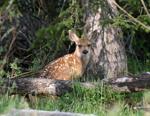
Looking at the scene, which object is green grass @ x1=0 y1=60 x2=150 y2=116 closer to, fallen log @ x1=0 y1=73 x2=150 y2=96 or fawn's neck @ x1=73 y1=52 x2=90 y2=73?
fallen log @ x1=0 y1=73 x2=150 y2=96

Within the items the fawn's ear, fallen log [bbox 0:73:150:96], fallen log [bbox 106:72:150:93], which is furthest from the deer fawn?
fallen log [bbox 106:72:150:93]

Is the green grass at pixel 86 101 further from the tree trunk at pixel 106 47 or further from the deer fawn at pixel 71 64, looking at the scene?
the tree trunk at pixel 106 47

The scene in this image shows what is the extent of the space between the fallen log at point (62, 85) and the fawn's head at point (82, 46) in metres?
2.39

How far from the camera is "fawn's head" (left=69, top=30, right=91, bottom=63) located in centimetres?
1174

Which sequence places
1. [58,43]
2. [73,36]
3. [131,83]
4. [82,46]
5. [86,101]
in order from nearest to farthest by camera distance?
[86,101] < [131,83] < [58,43] < [73,36] < [82,46]

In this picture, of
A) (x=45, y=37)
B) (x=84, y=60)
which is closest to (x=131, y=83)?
(x=84, y=60)

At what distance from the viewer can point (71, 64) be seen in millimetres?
11547

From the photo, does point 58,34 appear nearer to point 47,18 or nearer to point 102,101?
point 47,18

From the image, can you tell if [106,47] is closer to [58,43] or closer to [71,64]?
[71,64]

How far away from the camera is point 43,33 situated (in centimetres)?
1185

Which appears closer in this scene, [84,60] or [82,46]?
[84,60]

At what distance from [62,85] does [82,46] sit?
111 inches

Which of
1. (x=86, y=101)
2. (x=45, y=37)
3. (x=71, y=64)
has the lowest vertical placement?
(x=86, y=101)

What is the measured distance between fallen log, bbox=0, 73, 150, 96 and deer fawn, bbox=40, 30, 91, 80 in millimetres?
1576
